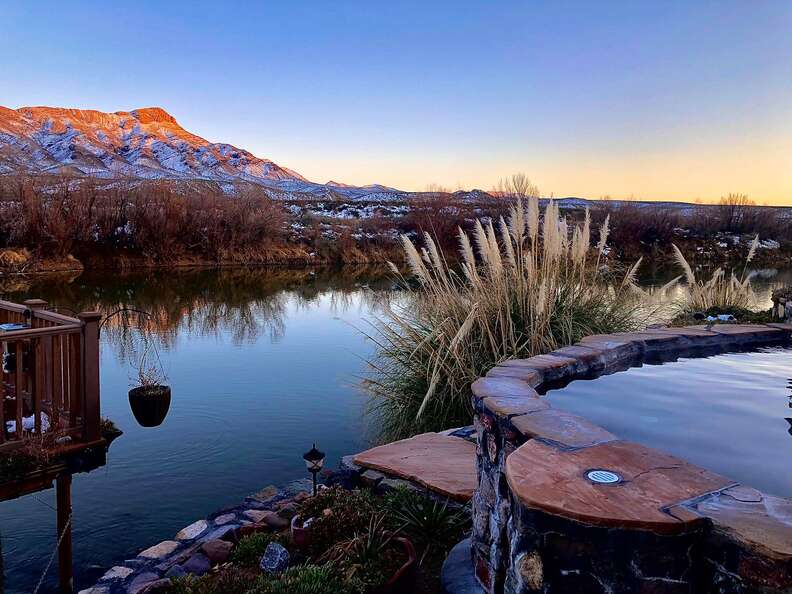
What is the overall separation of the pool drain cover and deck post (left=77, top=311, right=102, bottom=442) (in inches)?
136

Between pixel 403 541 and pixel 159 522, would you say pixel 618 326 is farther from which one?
pixel 159 522

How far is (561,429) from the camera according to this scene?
1.86 m

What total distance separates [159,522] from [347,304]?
946 cm

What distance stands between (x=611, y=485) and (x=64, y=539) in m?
3.32

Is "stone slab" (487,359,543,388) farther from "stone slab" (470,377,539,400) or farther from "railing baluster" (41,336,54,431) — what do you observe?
"railing baluster" (41,336,54,431)

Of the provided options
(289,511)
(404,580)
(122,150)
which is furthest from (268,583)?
(122,150)

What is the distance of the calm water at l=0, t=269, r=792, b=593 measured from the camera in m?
3.91

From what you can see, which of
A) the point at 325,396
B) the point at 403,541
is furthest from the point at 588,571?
the point at 325,396

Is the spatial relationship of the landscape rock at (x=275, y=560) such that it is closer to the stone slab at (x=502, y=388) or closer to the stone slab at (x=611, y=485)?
the stone slab at (x=502, y=388)

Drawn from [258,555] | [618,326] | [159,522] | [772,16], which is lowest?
[159,522]

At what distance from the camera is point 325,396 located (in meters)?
6.72

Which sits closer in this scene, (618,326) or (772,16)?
(618,326)

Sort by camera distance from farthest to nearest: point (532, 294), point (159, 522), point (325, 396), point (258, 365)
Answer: point (258, 365) < point (325, 396) < point (532, 294) < point (159, 522)

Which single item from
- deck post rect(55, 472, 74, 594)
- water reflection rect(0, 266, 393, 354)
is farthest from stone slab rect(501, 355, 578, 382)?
water reflection rect(0, 266, 393, 354)
